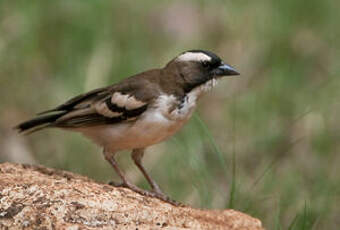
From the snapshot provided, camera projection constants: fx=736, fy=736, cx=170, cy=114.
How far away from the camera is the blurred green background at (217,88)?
8.28 m

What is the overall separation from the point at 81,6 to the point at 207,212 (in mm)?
6033

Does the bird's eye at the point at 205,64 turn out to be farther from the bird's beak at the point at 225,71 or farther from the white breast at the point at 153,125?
the white breast at the point at 153,125

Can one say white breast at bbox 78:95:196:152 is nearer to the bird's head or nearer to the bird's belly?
the bird's belly

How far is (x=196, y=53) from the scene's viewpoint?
632 centimetres

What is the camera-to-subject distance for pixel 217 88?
34.1ft

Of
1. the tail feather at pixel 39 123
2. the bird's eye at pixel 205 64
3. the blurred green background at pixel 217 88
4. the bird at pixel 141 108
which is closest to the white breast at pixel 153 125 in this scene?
the bird at pixel 141 108

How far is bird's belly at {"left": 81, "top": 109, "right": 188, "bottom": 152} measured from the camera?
5891 millimetres

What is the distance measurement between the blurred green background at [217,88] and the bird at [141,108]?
95cm

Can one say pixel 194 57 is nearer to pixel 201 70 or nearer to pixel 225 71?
pixel 201 70

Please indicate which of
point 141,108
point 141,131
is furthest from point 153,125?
point 141,108

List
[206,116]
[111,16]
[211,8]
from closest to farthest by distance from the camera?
[206,116] → [111,16] → [211,8]

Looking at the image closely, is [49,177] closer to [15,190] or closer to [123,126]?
[15,190]

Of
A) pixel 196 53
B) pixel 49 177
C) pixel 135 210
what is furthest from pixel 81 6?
pixel 135 210

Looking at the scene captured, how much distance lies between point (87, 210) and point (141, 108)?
5.88 ft
